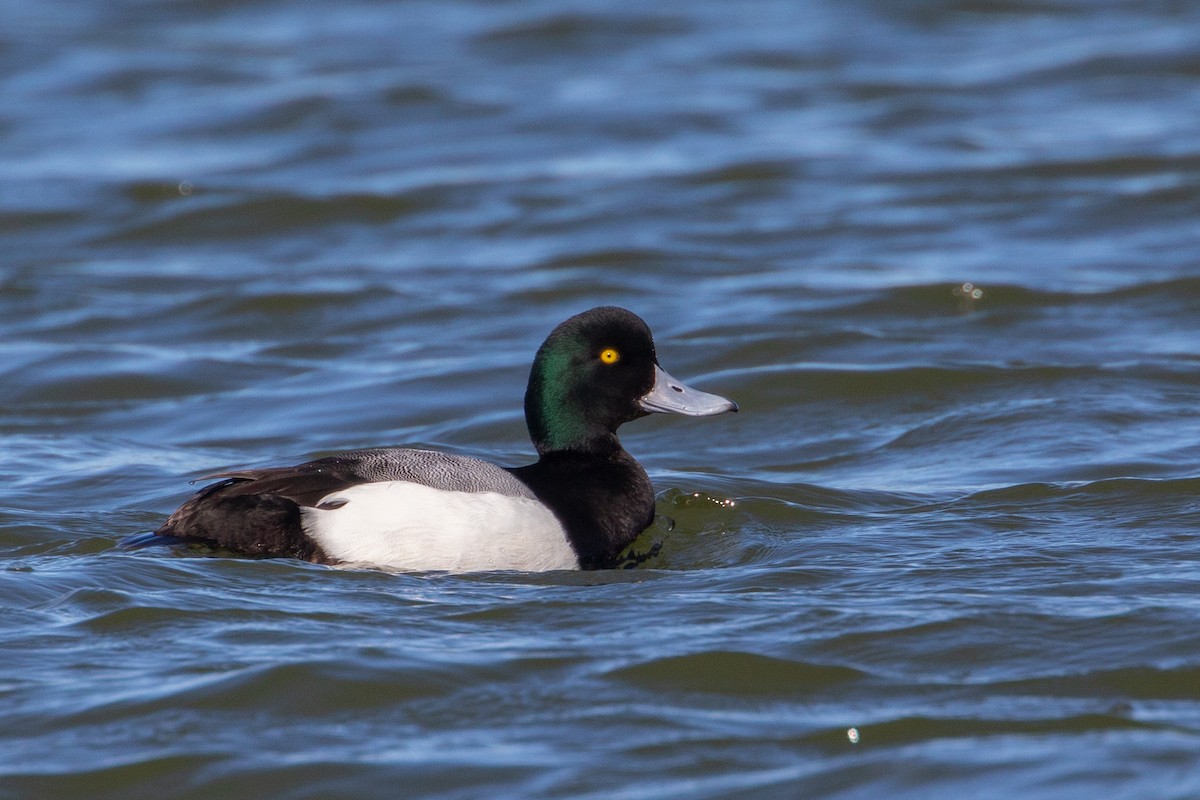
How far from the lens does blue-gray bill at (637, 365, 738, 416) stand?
7.53m

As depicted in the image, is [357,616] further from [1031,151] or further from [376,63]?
[376,63]

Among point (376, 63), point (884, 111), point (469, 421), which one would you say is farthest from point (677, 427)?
point (376, 63)

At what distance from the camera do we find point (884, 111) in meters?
17.4

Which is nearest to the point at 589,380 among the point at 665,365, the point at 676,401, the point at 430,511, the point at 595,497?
the point at 676,401

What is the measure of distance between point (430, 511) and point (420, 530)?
0.08 m

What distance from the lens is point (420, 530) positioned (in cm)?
650

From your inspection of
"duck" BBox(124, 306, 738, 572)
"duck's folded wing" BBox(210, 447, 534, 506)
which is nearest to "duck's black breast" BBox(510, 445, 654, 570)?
"duck" BBox(124, 306, 738, 572)

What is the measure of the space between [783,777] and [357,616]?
71.5 inches

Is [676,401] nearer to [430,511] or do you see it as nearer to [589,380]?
[589,380]

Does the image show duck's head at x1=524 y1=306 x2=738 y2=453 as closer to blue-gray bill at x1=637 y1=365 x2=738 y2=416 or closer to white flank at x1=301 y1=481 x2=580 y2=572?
blue-gray bill at x1=637 y1=365 x2=738 y2=416

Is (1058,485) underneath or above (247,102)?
underneath

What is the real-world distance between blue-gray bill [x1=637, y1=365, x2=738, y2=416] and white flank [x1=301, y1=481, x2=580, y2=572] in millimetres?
1139

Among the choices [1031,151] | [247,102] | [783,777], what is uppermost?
[247,102]

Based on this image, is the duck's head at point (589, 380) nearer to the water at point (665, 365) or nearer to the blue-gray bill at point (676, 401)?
the blue-gray bill at point (676, 401)
